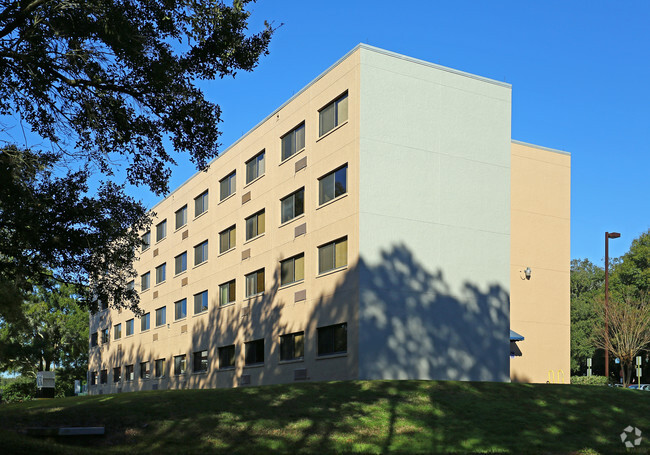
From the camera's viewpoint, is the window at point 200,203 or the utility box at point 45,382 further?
the window at point 200,203

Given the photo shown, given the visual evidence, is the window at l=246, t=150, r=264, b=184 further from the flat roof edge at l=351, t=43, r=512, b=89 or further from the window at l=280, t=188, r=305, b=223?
the flat roof edge at l=351, t=43, r=512, b=89

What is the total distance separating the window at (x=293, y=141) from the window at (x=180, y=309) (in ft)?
57.2

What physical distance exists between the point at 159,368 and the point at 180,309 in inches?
230

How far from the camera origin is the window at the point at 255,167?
4000 cm

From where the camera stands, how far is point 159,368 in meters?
53.8

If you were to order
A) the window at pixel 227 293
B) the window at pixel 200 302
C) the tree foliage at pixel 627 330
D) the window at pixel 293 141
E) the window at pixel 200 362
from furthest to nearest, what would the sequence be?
the tree foliage at pixel 627 330 → the window at pixel 200 302 → the window at pixel 200 362 → the window at pixel 227 293 → the window at pixel 293 141

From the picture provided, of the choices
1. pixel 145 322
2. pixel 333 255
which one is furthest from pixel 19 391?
pixel 333 255

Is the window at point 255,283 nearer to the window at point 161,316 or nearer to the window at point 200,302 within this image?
the window at point 200,302

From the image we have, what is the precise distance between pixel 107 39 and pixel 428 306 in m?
20.3

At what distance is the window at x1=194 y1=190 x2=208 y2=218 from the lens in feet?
158

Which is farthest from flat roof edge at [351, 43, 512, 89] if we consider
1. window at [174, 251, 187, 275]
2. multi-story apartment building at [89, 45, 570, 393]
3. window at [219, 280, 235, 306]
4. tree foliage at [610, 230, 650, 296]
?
tree foliage at [610, 230, 650, 296]

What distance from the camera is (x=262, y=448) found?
650 inches

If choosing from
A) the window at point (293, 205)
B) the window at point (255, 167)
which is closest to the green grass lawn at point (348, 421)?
the window at point (293, 205)

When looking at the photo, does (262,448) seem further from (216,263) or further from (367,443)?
(216,263)
